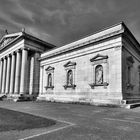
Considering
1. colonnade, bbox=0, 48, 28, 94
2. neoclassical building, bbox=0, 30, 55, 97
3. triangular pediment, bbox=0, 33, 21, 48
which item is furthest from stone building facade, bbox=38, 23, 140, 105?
triangular pediment, bbox=0, 33, 21, 48

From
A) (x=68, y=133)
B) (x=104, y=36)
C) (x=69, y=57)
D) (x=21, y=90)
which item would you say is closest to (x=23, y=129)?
(x=68, y=133)

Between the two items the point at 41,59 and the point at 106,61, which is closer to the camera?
the point at 106,61

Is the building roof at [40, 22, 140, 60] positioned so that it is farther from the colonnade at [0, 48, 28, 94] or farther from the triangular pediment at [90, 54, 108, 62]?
the colonnade at [0, 48, 28, 94]

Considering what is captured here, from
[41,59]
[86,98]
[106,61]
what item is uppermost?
[41,59]

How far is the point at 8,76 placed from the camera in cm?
3356

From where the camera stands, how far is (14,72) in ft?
105

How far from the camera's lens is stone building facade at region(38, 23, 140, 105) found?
1812cm

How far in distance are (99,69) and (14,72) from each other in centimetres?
1955

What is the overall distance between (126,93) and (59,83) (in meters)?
11.1

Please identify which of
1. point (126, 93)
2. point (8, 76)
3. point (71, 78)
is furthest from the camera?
point (8, 76)

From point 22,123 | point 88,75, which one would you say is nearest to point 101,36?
point 88,75

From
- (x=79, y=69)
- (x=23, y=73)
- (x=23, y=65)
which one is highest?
(x=23, y=65)

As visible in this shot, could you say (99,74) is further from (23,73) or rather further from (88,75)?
(23,73)

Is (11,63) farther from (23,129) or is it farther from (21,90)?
(23,129)
